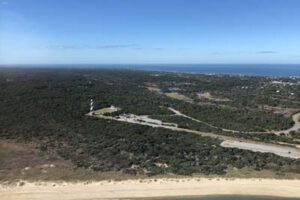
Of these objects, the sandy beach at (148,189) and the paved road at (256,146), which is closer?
the sandy beach at (148,189)

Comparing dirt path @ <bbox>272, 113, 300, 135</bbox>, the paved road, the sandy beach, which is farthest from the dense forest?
the sandy beach

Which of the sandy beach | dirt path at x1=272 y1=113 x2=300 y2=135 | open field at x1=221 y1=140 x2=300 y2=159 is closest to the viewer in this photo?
the sandy beach

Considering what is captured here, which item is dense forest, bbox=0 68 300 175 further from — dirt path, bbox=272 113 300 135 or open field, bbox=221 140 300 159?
open field, bbox=221 140 300 159

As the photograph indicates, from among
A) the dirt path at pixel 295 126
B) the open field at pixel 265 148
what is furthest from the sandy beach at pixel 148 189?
the dirt path at pixel 295 126

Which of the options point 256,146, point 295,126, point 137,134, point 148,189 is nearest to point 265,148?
point 256,146

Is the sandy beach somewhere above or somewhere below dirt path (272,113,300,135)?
above

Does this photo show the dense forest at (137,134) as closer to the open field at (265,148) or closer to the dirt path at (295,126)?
the dirt path at (295,126)

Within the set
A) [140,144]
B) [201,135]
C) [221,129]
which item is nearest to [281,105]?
[221,129]

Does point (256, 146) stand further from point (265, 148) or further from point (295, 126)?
point (295, 126)

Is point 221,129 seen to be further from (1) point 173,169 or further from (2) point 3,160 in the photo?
(2) point 3,160
